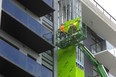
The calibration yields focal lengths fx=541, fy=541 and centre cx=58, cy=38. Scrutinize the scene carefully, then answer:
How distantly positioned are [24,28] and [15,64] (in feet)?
10.9

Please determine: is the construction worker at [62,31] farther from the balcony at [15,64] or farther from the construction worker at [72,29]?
the balcony at [15,64]

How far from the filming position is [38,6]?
112 feet

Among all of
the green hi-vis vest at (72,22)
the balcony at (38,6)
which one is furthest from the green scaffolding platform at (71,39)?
the balcony at (38,6)

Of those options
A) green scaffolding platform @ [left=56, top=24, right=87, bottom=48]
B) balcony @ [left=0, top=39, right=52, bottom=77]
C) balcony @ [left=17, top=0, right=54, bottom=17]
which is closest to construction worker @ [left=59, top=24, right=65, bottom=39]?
green scaffolding platform @ [left=56, top=24, right=87, bottom=48]

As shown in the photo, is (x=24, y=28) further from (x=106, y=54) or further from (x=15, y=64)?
(x=106, y=54)

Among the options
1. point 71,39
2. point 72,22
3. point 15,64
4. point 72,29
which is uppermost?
point 72,22

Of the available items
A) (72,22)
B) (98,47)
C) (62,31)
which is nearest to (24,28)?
(62,31)

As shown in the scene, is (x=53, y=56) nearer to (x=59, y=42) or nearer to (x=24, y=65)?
(x=59, y=42)

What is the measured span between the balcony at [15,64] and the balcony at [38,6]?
4683 mm

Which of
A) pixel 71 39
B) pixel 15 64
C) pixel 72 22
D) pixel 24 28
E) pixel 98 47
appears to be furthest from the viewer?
pixel 98 47

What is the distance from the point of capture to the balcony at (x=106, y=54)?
40.4 metres

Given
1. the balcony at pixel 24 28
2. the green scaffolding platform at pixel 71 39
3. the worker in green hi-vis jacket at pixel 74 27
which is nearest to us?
the balcony at pixel 24 28

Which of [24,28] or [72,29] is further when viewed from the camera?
[72,29]

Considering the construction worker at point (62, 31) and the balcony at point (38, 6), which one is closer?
the balcony at point (38, 6)
